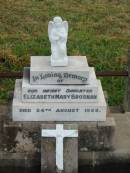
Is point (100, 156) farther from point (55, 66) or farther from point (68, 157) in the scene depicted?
point (55, 66)

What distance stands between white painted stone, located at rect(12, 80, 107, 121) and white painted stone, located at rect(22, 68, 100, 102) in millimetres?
61

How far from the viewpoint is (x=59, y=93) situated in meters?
7.26

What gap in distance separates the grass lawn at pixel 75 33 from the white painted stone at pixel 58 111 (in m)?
2.22

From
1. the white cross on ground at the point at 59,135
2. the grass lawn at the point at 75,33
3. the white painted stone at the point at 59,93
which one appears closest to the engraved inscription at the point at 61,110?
the white painted stone at the point at 59,93

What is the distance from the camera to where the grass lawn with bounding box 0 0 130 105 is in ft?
35.4

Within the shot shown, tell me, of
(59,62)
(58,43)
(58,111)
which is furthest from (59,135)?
(58,43)

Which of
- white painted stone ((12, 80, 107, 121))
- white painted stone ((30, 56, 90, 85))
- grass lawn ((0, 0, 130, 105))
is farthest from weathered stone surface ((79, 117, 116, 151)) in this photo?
grass lawn ((0, 0, 130, 105))

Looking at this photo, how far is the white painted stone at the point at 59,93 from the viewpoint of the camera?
724cm

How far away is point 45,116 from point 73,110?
0.33 m

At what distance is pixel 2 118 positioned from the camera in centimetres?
739

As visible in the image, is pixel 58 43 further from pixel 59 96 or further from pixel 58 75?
pixel 59 96

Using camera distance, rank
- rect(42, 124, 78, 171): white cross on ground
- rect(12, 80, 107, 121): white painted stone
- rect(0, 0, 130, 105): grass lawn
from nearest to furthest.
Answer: rect(42, 124, 78, 171): white cross on ground → rect(12, 80, 107, 121): white painted stone → rect(0, 0, 130, 105): grass lawn

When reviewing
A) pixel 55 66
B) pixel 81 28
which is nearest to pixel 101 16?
pixel 81 28

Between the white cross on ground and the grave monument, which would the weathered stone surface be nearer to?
the grave monument
